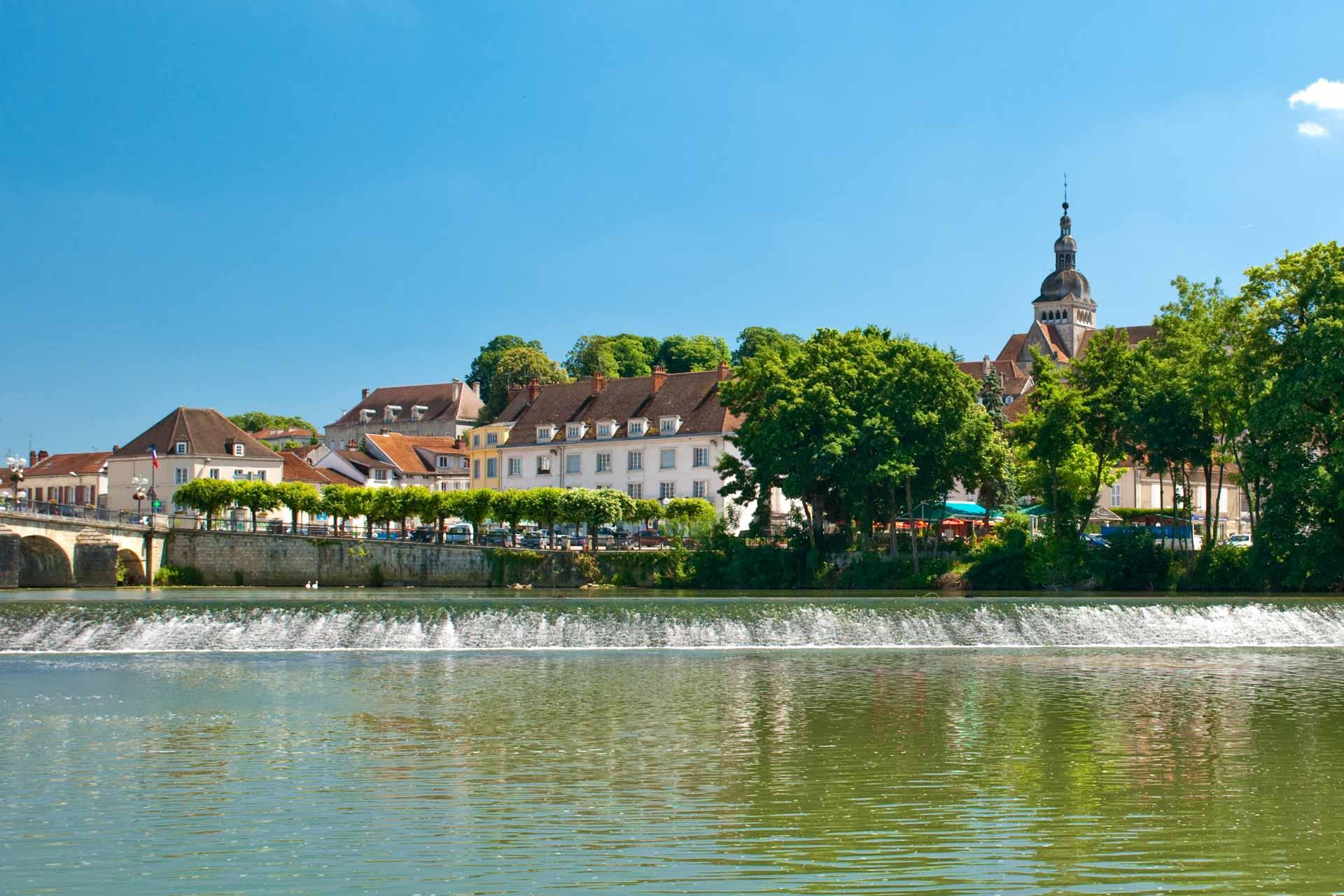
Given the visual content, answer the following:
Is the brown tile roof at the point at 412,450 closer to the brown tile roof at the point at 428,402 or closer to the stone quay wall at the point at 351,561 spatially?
the brown tile roof at the point at 428,402

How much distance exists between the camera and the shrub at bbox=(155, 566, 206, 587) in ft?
216

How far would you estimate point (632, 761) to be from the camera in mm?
16703

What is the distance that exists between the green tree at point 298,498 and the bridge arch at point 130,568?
29.2 ft

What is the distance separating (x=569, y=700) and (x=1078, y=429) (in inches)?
1465

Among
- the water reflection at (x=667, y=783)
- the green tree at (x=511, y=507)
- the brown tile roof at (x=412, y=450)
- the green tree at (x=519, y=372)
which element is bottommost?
the water reflection at (x=667, y=783)

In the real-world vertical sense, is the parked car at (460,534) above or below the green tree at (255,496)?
below

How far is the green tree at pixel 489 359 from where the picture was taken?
141m

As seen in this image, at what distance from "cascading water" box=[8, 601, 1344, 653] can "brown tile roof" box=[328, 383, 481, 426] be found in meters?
91.8

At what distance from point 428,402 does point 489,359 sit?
14.5 meters

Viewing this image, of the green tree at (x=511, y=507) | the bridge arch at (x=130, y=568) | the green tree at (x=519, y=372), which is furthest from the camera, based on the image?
the green tree at (x=519, y=372)

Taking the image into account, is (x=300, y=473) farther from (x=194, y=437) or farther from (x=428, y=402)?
(x=428, y=402)

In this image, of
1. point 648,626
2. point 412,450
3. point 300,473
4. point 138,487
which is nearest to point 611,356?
point 412,450

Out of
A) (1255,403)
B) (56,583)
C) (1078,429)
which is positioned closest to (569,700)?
(1255,403)

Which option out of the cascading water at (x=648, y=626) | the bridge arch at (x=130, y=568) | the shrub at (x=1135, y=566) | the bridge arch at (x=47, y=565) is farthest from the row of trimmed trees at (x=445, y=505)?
the cascading water at (x=648, y=626)
